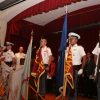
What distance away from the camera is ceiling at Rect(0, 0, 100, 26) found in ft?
19.8

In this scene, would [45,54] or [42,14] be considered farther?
[42,14]

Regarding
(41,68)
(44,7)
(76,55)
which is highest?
(44,7)

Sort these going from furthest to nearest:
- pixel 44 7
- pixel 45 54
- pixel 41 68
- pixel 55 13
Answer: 1. pixel 55 13
2. pixel 44 7
3. pixel 45 54
4. pixel 41 68

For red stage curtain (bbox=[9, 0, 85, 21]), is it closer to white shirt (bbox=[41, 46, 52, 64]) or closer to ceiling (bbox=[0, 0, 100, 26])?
ceiling (bbox=[0, 0, 100, 26])

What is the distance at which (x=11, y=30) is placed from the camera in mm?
7004

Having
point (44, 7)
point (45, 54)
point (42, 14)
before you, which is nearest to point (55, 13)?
point (42, 14)

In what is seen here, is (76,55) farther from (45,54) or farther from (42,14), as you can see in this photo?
(42,14)

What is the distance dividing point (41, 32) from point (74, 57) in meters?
3.62

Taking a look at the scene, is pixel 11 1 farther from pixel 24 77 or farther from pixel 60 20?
pixel 24 77

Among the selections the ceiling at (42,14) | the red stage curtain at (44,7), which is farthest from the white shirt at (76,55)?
the ceiling at (42,14)

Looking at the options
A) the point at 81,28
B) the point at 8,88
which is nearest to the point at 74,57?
the point at 8,88

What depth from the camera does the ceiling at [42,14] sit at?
19.8ft

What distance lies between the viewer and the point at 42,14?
22.4 ft

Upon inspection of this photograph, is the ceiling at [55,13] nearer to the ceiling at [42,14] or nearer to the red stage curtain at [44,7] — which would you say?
the ceiling at [42,14]
